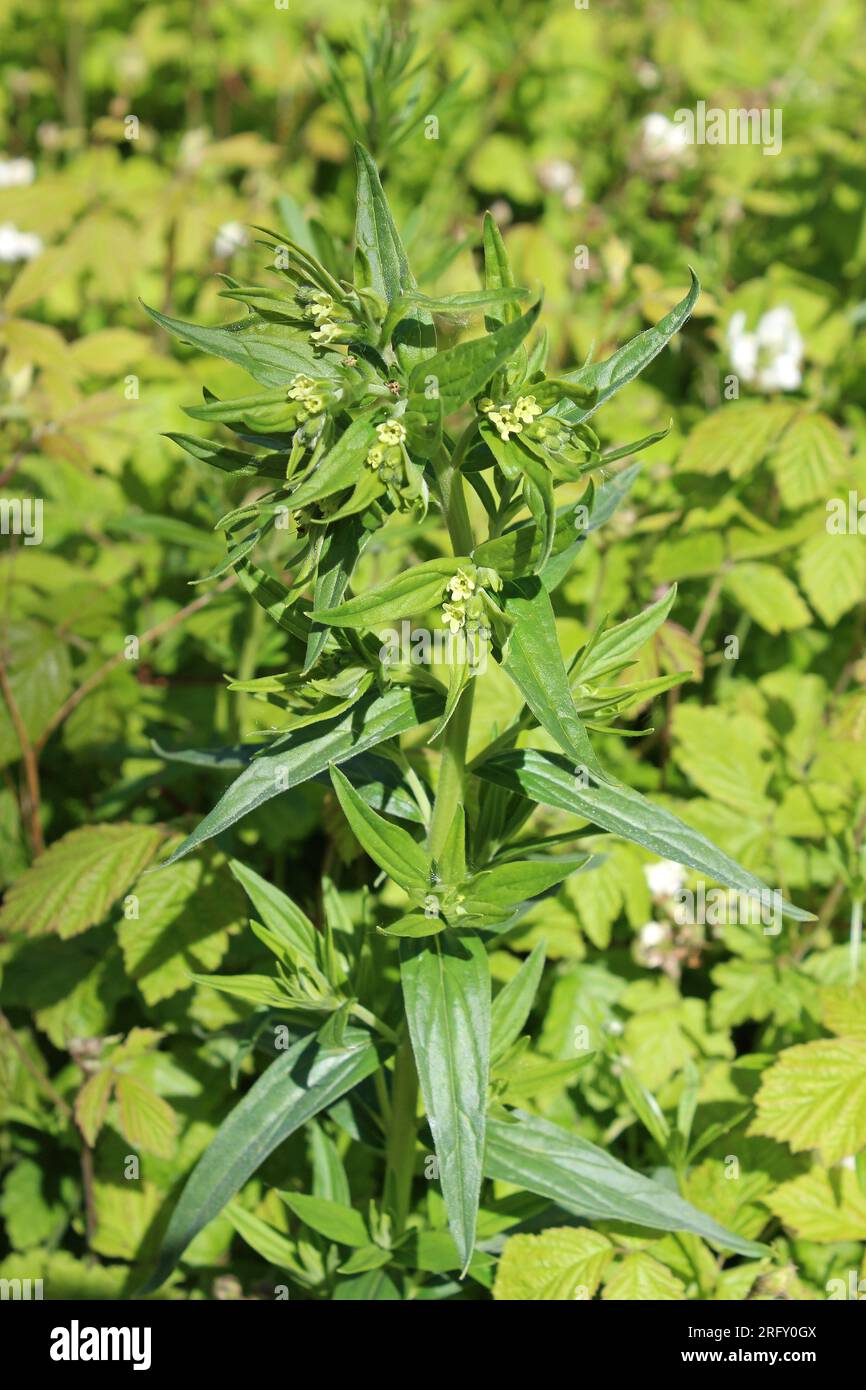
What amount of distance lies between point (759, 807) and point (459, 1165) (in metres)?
1.46

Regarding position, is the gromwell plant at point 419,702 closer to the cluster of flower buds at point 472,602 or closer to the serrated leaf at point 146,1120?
the cluster of flower buds at point 472,602

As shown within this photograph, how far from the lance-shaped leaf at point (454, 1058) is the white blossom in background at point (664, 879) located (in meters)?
1.14

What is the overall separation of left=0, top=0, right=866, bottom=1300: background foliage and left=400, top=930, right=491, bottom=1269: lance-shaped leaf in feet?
1.35

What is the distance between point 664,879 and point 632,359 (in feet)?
5.02

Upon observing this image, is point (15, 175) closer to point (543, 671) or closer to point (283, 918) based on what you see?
point (283, 918)

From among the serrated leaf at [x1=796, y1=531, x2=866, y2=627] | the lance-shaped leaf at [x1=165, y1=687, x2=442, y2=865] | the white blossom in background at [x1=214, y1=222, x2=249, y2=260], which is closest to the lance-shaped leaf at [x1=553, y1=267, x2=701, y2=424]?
the lance-shaped leaf at [x1=165, y1=687, x2=442, y2=865]

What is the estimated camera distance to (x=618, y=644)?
6.10 ft

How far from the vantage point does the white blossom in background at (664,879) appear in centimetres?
279

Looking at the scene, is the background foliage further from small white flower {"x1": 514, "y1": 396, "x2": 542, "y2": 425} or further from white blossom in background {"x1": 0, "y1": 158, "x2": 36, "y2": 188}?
small white flower {"x1": 514, "y1": 396, "x2": 542, "y2": 425}

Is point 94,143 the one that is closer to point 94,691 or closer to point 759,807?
point 94,691

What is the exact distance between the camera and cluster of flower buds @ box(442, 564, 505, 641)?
1522mm

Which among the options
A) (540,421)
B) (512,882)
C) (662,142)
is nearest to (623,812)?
(512,882)

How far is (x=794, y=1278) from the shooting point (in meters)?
2.30

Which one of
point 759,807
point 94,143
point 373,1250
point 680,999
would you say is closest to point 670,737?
point 759,807
